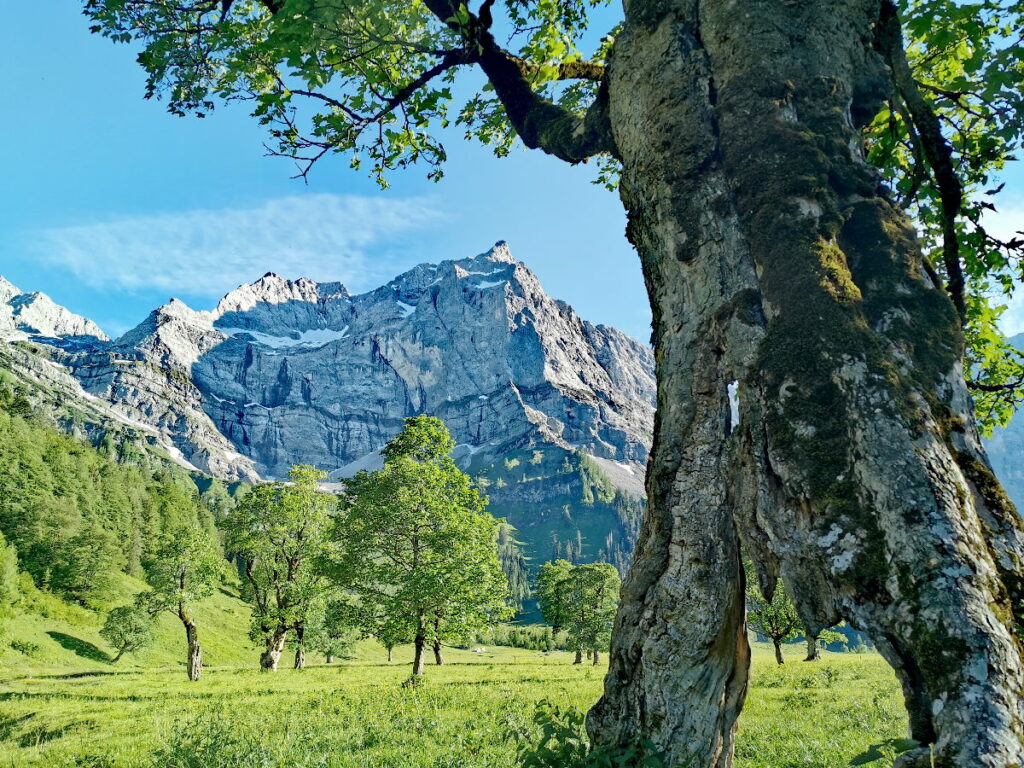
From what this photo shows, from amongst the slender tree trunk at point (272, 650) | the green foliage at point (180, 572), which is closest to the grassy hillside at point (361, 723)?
the green foliage at point (180, 572)

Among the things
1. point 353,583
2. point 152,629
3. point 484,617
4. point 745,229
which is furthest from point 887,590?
point 152,629

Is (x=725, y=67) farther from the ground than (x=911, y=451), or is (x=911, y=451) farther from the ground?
(x=725, y=67)

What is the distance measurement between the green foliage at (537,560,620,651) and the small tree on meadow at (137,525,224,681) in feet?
159

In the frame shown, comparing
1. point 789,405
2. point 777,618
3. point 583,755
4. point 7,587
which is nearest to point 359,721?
point 583,755

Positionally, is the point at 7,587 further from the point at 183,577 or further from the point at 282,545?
the point at 183,577

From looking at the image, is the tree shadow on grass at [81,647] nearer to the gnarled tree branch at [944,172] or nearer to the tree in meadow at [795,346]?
the tree in meadow at [795,346]

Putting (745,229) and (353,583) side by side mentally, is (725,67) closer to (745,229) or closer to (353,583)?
(745,229)

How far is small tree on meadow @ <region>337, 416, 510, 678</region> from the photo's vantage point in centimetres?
2462

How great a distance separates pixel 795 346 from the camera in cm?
446

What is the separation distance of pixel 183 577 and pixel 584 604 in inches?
2124

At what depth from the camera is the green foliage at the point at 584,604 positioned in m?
69.4

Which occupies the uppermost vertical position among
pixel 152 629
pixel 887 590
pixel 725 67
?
pixel 725 67

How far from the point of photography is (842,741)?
11414 millimetres

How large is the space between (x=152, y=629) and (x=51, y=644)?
1287cm
